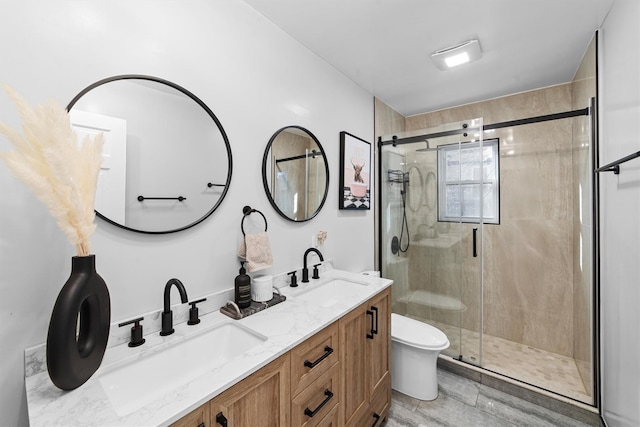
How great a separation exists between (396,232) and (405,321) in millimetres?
896

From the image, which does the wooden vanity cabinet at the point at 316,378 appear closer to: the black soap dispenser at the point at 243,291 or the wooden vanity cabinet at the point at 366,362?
the wooden vanity cabinet at the point at 366,362

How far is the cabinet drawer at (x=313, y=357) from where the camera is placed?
3.50 feet

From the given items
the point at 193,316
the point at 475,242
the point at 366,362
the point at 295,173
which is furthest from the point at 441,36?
the point at 193,316

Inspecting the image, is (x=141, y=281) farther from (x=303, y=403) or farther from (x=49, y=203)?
(x=303, y=403)

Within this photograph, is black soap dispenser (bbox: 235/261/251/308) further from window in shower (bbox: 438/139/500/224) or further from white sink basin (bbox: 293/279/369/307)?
window in shower (bbox: 438/139/500/224)

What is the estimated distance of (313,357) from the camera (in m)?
1.16

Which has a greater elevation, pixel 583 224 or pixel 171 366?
pixel 583 224

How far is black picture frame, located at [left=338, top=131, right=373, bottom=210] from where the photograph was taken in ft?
7.55

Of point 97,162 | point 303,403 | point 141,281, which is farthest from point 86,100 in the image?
point 303,403

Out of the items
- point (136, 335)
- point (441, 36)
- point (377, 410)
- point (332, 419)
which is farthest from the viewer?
point (441, 36)

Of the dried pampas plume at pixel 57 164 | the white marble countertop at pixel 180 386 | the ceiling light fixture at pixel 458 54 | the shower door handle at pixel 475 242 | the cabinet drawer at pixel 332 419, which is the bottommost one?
the cabinet drawer at pixel 332 419

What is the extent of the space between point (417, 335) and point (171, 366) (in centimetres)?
171

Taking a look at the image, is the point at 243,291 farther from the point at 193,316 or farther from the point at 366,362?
the point at 366,362

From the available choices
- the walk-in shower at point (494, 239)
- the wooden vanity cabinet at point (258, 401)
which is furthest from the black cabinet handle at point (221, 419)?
the walk-in shower at point (494, 239)
